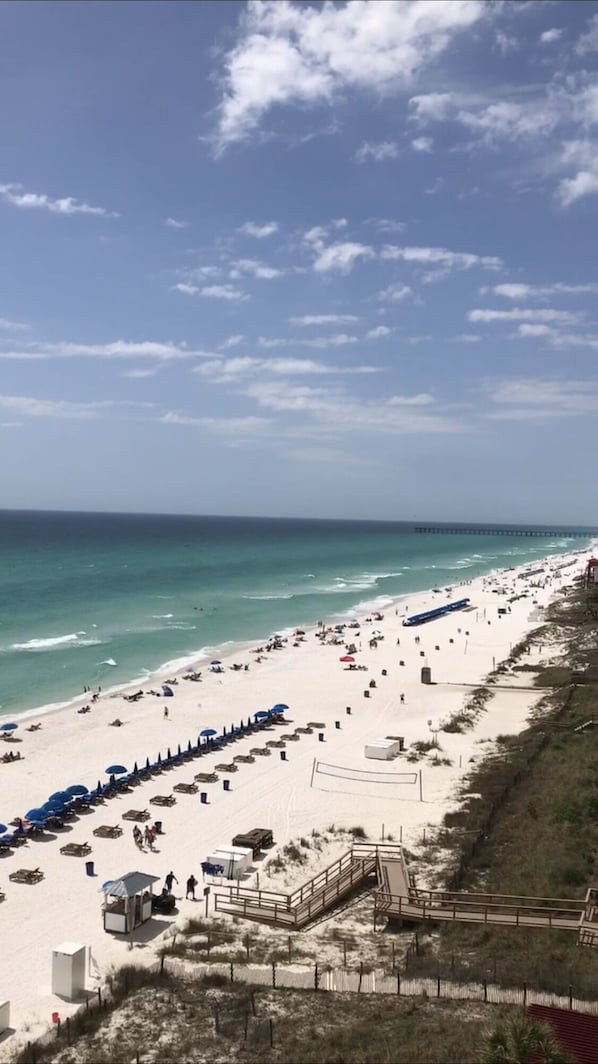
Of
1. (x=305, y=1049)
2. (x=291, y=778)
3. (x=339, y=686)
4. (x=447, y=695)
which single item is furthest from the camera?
(x=339, y=686)

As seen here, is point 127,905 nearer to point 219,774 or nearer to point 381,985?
point 381,985

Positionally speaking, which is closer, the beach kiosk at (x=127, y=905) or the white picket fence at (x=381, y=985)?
the white picket fence at (x=381, y=985)

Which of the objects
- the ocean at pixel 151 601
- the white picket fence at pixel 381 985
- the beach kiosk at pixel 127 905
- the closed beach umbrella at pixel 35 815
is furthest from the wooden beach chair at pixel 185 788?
the ocean at pixel 151 601

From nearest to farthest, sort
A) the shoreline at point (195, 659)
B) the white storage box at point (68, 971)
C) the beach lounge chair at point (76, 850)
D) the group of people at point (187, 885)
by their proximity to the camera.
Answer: the white storage box at point (68, 971) → the group of people at point (187, 885) → the beach lounge chair at point (76, 850) → the shoreline at point (195, 659)

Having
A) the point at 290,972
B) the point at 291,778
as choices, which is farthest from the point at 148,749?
the point at 290,972

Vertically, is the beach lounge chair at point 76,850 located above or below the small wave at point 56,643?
below

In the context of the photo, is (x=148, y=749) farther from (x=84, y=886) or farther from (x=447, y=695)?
(x=447, y=695)

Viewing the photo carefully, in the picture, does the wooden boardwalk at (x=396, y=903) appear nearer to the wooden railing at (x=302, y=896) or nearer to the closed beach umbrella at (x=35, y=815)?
the wooden railing at (x=302, y=896)

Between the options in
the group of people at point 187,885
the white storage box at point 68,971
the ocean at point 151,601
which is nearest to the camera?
the white storage box at point 68,971
